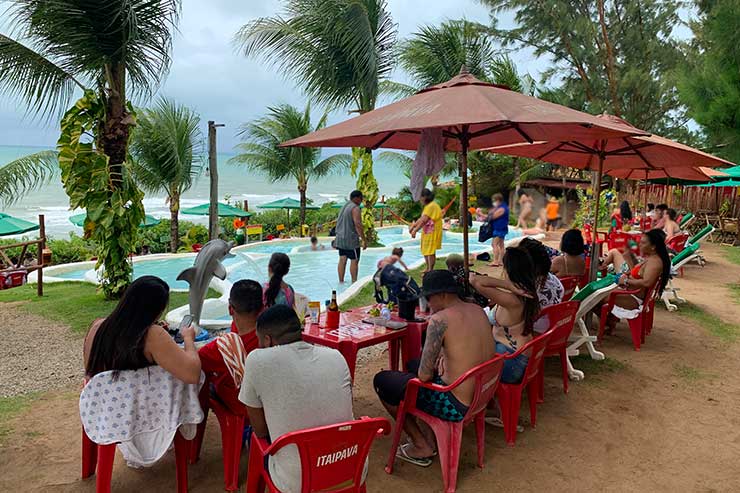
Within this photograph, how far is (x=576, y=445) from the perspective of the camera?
Answer: 364 centimetres

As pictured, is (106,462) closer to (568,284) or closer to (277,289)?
(277,289)

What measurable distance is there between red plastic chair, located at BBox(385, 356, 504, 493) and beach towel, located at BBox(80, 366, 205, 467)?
46.6 inches

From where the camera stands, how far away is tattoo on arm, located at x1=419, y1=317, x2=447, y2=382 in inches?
118

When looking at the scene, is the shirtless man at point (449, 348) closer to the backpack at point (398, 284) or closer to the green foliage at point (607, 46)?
the backpack at point (398, 284)

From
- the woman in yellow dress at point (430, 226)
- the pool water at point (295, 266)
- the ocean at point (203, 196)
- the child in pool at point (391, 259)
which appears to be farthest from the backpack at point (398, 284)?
the ocean at point (203, 196)

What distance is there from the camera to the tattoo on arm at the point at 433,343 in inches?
118

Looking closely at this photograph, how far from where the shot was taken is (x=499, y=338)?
3975 millimetres

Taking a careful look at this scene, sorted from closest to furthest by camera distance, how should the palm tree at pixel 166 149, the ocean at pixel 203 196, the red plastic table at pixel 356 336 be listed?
the red plastic table at pixel 356 336 < the palm tree at pixel 166 149 < the ocean at pixel 203 196

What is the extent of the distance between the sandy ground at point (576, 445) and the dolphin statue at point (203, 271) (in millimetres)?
1260

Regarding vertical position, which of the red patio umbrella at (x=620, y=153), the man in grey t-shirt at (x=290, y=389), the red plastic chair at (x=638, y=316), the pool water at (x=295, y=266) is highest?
the red patio umbrella at (x=620, y=153)

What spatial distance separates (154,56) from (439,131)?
502 cm

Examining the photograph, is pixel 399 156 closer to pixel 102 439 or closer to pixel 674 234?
pixel 674 234

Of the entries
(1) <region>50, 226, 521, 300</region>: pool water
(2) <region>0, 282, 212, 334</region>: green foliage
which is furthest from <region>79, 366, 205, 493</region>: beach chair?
(1) <region>50, 226, 521, 300</region>: pool water

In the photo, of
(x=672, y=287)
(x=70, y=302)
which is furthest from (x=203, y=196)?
(x=672, y=287)
